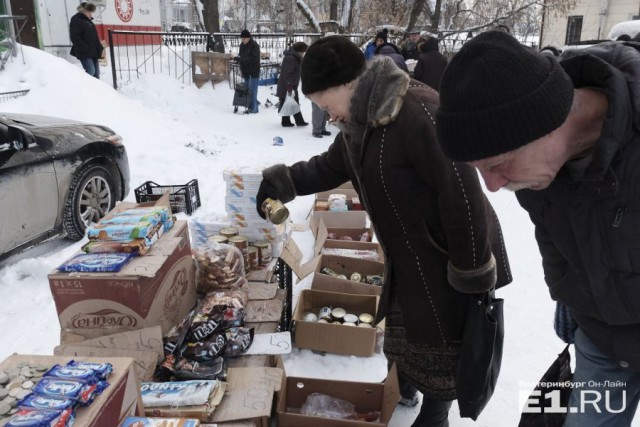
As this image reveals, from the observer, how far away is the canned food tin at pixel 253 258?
3.03 metres

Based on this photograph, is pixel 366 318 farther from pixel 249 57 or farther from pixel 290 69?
pixel 249 57

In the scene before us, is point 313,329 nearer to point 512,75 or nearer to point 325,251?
point 325,251

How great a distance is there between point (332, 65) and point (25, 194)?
3087mm

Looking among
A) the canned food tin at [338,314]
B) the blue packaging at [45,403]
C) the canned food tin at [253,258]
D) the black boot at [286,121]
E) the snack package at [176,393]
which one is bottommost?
the canned food tin at [338,314]

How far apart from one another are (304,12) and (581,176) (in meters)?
13.5

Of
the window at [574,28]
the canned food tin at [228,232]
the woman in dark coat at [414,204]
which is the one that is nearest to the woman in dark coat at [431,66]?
the canned food tin at [228,232]

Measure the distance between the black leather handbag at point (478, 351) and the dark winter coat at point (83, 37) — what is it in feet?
33.1

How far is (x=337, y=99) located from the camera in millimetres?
1962

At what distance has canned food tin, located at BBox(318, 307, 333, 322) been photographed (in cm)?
318

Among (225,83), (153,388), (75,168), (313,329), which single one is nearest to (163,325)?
(153,388)

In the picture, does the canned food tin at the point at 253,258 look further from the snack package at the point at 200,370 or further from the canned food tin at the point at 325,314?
the snack package at the point at 200,370

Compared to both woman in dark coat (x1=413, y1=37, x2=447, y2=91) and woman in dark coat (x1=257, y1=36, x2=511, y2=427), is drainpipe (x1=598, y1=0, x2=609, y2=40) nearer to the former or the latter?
woman in dark coat (x1=413, y1=37, x2=447, y2=91)

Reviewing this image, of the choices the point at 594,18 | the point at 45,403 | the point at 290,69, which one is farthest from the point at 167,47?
the point at 594,18

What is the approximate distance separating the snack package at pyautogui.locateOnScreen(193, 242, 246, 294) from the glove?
392mm
